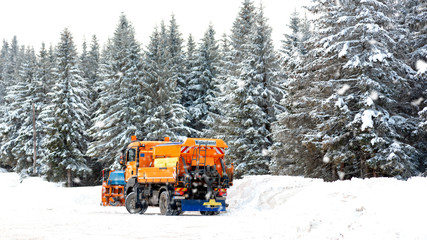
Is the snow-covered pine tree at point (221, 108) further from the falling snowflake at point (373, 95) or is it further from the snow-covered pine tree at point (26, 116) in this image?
the snow-covered pine tree at point (26, 116)

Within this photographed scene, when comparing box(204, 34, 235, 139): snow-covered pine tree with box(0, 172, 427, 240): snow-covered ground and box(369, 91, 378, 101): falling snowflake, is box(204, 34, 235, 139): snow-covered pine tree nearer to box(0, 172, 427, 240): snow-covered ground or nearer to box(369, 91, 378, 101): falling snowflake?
box(369, 91, 378, 101): falling snowflake

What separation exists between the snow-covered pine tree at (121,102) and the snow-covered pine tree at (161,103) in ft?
2.35

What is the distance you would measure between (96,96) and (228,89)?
24207 millimetres

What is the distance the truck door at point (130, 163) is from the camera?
1981cm

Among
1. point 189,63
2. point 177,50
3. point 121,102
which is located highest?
point 177,50

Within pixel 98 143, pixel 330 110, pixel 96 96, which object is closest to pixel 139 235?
pixel 330 110

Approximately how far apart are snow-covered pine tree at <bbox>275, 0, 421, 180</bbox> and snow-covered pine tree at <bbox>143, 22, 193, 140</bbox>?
1480 centimetres

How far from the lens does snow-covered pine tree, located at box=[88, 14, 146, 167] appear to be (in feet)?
134

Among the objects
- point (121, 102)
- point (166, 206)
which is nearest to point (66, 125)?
point (121, 102)

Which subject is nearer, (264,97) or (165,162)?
(165,162)

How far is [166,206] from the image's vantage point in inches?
682

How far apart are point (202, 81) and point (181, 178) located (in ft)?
104

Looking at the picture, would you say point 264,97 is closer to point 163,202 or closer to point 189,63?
point 189,63

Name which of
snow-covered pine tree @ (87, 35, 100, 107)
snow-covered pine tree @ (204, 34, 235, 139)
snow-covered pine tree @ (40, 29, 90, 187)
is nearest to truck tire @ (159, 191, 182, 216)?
snow-covered pine tree @ (204, 34, 235, 139)
